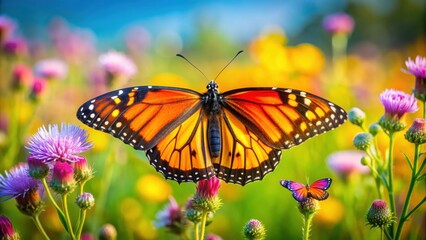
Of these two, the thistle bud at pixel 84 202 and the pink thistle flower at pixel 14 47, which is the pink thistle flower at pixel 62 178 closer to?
the thistle bud at pixel 84 202

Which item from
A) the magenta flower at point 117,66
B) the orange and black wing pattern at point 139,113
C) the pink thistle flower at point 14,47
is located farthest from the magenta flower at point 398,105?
the pink thistle flower at point 14,47

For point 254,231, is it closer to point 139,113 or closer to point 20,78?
point 139,113

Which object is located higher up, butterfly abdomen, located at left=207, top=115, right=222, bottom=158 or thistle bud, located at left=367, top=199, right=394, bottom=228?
butterfly abdomen, located at left=207, top=115, right=222, bottom=158

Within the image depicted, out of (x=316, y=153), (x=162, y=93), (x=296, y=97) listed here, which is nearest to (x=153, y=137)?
(x=162, y=93)

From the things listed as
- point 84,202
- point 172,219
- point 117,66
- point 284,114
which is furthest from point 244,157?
point 117,66

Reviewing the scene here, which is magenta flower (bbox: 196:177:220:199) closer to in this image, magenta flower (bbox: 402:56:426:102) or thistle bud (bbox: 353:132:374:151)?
thistle bud (bbox: 353:132:374:151)

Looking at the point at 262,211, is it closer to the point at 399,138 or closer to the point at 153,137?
the point at 399,138

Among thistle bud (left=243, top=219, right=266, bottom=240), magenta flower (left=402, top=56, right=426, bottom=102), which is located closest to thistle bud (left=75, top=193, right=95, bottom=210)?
thistle bud (left=243, top=219, right=266, bottom=240)

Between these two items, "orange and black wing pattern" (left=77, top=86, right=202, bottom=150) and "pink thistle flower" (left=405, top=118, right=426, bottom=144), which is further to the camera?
"orange and black wing pattern" (left=77, top=86, right=202, bottom=150)
